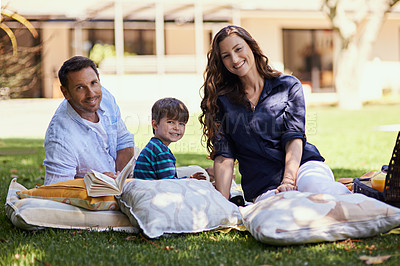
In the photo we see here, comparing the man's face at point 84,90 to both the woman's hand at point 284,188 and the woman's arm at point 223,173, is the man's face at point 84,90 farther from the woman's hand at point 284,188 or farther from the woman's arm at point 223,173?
the woman's hand at point 284,188

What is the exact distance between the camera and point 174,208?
3719 mm

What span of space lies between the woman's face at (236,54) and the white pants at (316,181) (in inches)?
34.9

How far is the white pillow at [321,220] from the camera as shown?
3.29m

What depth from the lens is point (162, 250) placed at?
3.34m

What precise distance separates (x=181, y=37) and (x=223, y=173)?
61.5ft

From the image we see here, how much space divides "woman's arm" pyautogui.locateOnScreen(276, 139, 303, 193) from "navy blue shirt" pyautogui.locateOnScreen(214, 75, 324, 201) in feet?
0.25

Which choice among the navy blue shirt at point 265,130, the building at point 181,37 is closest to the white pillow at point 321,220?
the navy blue shirt at point 265,130

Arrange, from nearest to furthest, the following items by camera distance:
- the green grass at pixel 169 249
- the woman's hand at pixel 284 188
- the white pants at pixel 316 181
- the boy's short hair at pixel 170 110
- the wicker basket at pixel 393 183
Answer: the green grass at pixel 169 249 → the wicker basket at pixel 393 183 → the white pants at pixel 316 181 → the woman's hand at pixel 284 188 → the boy's short hair at pixel 170 110

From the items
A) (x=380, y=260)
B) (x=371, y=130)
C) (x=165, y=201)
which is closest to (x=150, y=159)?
(x=165, y=201)

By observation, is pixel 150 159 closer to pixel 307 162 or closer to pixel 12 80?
pixel 307 162

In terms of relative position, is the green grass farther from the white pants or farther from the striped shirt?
the striped shirt

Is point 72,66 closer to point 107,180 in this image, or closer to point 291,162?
point 107,180

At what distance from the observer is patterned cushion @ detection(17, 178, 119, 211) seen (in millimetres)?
3930

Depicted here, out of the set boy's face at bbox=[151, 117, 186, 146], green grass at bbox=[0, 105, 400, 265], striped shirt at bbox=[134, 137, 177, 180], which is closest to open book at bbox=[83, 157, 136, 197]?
green grass at bbox=[0, 105, 400, 265]
